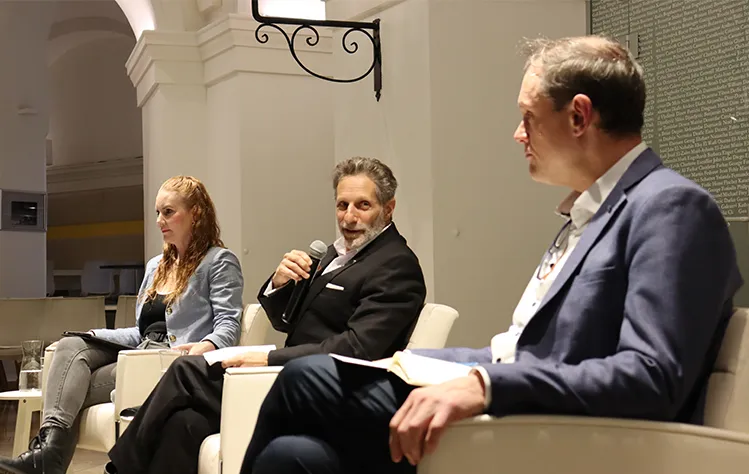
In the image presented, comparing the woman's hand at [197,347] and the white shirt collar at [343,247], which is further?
the woman's hand at [197,347]

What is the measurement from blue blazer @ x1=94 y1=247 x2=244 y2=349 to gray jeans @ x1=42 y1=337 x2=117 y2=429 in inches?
11.1

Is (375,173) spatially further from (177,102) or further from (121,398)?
(177,102)

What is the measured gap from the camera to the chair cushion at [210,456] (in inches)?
108

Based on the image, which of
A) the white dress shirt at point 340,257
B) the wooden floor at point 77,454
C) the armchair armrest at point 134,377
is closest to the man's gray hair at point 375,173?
the white dress shirt at point 340,257

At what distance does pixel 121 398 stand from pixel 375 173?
1.22m

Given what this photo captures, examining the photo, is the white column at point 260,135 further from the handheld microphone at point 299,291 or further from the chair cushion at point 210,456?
the chair cushion at point 210,456


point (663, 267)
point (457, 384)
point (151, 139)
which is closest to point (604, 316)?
point (663, 267)

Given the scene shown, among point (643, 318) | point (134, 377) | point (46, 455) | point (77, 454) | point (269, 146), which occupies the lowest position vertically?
point (77, 454)

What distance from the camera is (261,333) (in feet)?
12.9

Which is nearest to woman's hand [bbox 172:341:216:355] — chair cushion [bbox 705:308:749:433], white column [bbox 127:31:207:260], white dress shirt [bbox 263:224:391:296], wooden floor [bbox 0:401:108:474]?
white dress shirt [bbox 263:224:391:296]

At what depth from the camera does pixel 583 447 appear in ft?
5.20

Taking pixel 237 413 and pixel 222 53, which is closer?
pixel 237 413

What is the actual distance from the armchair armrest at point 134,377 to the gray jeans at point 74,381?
0.27 meters

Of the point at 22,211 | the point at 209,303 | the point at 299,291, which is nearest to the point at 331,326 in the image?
the point at 299,291
